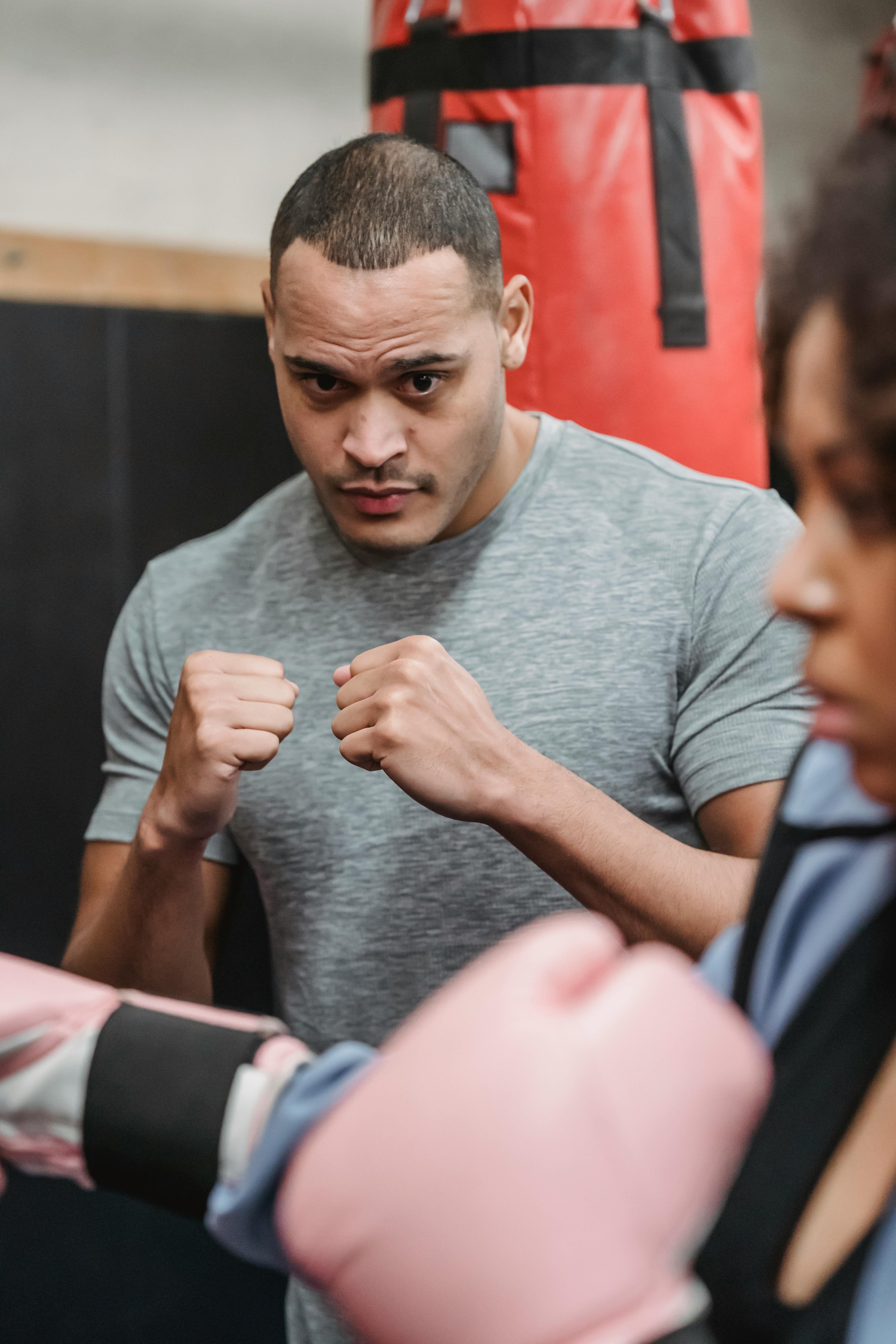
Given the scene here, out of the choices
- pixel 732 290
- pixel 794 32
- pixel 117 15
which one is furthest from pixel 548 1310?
pixel 794 32

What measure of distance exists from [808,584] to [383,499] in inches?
26.7

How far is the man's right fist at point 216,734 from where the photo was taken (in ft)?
3.58

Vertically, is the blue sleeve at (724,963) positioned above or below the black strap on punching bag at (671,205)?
below

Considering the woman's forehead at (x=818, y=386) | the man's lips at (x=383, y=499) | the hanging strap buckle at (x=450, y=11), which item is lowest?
the man's lips at (x=383, y=499)

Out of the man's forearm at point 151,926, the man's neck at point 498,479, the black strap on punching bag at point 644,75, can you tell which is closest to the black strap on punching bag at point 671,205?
the black strap on punching bag at point 644,75

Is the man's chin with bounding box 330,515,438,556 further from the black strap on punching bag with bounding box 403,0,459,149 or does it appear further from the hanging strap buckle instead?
the hanging strap buckle

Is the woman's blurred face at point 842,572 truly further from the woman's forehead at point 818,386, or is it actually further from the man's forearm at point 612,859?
the man's forearm at point 612,859

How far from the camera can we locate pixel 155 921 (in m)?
1.25

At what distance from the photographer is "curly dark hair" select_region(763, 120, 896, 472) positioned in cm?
52

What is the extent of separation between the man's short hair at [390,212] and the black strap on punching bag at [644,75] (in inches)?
11.7

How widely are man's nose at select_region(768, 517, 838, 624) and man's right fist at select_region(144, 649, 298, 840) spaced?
1.97ft

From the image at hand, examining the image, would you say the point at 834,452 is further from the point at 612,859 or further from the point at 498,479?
the point at 498,479

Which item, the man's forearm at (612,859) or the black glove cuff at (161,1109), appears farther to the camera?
the man's forearm at (612,859)

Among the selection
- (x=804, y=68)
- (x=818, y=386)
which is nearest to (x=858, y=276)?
(x=818, y=386)
